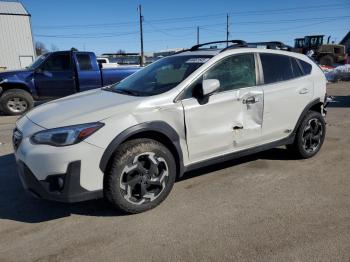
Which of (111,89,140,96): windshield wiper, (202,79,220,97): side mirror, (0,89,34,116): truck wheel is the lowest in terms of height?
(0,89,34,116): truck wheel

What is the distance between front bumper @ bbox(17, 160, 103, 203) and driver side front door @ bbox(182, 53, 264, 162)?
1.22 meters

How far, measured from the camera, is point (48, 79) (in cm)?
969

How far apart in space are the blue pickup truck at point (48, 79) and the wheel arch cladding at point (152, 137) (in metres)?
7.09

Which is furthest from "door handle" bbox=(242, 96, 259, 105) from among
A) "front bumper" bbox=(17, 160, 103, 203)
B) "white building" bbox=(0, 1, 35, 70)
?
"white building" bbox=(0, 1, 35, 70)

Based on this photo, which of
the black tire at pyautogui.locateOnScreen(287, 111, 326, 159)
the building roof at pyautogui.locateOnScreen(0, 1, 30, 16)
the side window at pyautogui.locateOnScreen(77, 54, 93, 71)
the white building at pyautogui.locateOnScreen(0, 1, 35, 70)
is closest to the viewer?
the black tire at pyautogui.locateOnScreen(287, 111, 326, 159)

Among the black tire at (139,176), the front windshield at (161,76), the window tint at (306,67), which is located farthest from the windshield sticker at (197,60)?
the window tint at (306,67)

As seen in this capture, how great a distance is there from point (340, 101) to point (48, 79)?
30.2 feet

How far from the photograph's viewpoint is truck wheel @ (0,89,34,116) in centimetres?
945

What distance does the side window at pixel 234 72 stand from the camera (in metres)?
3.83

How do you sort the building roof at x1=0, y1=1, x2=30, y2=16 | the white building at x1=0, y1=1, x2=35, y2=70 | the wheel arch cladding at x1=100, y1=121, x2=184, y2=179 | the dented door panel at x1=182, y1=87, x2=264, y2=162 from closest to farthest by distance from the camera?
the wheel arch cladding at x1=100, y1=121, x2=184, y2=179 < the dented door panel at x1=182, y1=87, x2=264, y2=162 < the white building at x1=0, y1=1, x2=35, y2=70 < the building roof at x1=0, y1=1, x2=30, y2=16

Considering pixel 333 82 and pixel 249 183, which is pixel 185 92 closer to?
pixel 249 183

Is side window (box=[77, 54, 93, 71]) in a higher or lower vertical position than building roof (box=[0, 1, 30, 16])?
lower

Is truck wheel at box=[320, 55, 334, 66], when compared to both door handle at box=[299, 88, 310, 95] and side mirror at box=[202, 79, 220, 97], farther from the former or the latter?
side mirror at box=[202, 79, 220, 97]

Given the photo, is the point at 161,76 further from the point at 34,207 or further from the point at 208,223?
the point at 34,207
